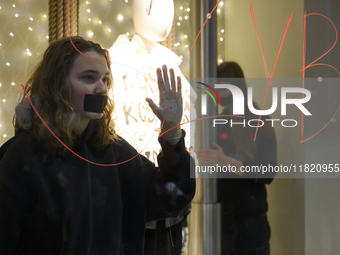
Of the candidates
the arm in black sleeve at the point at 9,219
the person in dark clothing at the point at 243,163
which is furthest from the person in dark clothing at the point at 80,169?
the person in dark clothing at the point at 243,163

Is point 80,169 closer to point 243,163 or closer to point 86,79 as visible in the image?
point 86,79

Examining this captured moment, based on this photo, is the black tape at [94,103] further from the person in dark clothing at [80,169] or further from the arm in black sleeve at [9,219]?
the arm in black sleeve at [9,219]

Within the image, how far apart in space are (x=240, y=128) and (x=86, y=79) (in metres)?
0.40

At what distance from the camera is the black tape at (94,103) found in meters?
0.57

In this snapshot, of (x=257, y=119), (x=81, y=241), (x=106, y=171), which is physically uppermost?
(x=257, y=119)

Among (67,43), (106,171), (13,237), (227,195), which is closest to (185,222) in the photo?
(227,195)

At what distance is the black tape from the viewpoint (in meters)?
0.57

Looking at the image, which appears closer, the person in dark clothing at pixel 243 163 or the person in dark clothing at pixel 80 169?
the person in dark clothing at pixel 80 169

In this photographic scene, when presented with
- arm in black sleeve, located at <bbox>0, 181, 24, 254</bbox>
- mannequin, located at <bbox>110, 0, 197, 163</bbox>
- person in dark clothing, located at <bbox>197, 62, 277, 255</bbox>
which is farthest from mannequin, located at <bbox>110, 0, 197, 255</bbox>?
arm in black sleeve, located at <bbox>0, 181, 24, 254</bbox>

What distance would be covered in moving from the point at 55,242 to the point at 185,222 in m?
0.31

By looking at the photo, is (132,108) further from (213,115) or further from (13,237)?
(13,237)

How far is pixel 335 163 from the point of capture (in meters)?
0.71

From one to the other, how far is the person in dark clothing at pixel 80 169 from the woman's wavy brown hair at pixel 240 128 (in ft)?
0.46

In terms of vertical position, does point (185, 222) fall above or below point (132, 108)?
below
